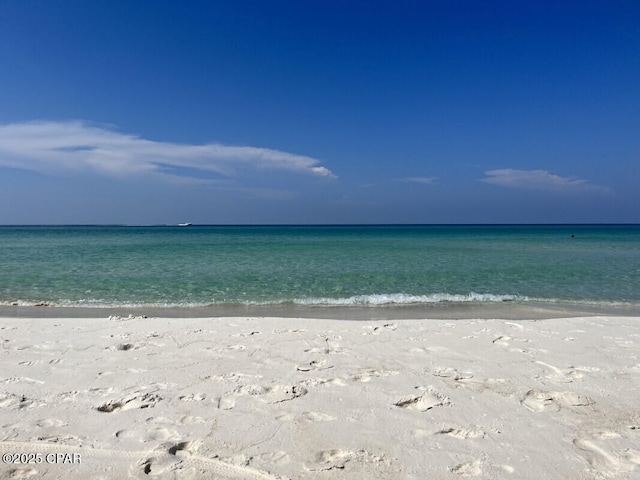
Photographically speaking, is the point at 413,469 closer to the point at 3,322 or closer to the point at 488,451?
the point at 488,451

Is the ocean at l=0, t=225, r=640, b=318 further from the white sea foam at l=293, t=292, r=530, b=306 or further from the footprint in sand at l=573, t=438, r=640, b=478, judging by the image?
the footprint in sand at l=573, t=438, r=640, b=478

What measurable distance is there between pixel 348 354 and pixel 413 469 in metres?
2.54

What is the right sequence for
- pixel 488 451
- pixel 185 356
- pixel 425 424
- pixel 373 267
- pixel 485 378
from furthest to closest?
pixel 373 267, pixel 185 356, pixel 485 378, pixel 425 424, pixel 488 451

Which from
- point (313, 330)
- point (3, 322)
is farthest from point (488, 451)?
point (3, 322)

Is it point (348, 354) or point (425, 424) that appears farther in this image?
point (348, 354)

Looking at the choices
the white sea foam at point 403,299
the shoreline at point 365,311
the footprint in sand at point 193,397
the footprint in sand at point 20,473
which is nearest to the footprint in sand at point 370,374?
the footprint in sand at point 193,397

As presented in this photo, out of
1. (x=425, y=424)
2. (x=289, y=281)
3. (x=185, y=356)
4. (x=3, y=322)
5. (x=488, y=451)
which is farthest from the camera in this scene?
(x=289, y=281)

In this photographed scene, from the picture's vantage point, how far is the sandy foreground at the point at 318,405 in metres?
2.86

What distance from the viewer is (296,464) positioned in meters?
2.86

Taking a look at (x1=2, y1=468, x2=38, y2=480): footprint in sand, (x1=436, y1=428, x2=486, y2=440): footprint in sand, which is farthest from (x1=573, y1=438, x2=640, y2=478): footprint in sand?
(x1=2, y1=468, x2=38, y2=480): footprint in sand

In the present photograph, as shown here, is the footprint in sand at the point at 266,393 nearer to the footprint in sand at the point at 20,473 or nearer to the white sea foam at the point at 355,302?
the footprint in sand at the point at 20,473

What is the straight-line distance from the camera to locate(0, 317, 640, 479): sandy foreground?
9.39 feet

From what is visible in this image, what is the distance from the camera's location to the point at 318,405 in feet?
12.3

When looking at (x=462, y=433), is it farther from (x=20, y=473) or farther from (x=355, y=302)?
(x=355, y=302)
